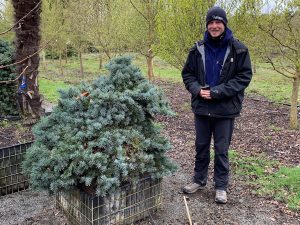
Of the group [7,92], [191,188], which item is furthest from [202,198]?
[7,92]

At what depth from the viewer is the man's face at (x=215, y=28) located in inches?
150

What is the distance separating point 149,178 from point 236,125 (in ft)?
14.7

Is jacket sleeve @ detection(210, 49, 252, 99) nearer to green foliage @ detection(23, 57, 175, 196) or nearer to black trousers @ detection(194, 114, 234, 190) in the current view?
black trousers @ detection(194, 114, 234, 190)

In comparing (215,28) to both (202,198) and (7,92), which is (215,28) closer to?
(202,198)

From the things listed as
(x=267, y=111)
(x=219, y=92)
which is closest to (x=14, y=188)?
(x=219, y=92)

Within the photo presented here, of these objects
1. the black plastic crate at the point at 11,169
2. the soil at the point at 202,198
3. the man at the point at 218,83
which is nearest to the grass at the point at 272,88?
the soil at the point at 202,198

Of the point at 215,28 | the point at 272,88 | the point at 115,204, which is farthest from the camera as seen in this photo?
the point at 272,88

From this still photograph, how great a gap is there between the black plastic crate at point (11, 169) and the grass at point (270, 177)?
3.03 metres

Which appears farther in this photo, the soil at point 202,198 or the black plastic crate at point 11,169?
the black plastic crate at point 11,169

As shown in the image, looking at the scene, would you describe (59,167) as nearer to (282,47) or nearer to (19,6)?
(19,6)

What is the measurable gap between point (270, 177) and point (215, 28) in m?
2.38

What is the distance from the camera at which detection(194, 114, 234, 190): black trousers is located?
409cm

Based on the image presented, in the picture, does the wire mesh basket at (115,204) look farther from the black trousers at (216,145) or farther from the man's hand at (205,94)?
the man's hand at (205,94)

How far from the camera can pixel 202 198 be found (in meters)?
4.28
